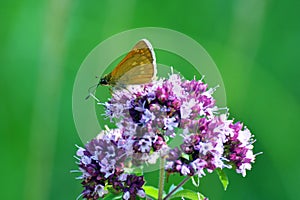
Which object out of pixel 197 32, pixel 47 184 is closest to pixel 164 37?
pixel 197 32

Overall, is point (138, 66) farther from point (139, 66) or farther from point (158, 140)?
point (158, 140)

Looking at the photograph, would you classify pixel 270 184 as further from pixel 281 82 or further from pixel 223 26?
pixel 223 26

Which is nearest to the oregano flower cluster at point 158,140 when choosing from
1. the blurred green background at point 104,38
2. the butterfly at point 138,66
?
the butterfly at point 138,66

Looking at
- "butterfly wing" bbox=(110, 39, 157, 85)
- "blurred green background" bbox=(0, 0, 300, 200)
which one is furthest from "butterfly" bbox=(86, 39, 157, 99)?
"blurred green background" bbox=(0, 0, 300, 200)

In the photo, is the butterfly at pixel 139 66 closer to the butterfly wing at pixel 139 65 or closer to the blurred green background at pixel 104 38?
the butterfly wing at pixel 139 65

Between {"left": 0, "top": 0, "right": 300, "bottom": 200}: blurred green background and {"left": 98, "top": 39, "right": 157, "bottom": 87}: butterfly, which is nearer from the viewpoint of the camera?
{"left": 98, "top": 39, "right": 157, "bottom": 87}: butterfly

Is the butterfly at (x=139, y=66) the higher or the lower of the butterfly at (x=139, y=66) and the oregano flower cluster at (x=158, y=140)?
the higher

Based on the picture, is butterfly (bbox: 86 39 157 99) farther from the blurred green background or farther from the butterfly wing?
the blurred green background

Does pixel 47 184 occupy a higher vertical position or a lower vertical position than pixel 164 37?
lower
